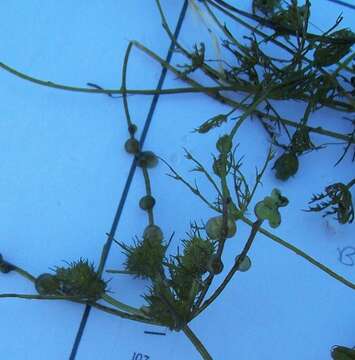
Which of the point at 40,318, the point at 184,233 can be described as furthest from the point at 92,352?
the point at 184,233

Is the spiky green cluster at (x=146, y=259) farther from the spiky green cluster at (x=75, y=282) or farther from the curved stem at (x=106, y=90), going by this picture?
the curved stem at (x=106, y=90)

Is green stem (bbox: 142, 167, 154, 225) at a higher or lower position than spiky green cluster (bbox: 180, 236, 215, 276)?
higher

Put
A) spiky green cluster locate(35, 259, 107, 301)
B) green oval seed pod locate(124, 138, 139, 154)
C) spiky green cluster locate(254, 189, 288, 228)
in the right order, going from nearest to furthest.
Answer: spiky green cluster locate(254, 189, 288, 228) → spiky green cluster locate(35, 259, 107, 301) → green oval seed pod locate(124, 138, 139, 154)

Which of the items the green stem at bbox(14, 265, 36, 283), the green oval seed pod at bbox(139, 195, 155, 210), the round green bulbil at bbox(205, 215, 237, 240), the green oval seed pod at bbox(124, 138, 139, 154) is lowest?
the round green bulbil at bbox(205, 215, 237, 240)

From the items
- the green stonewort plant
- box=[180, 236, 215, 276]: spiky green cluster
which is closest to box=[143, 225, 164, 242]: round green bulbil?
the green stonewort plant

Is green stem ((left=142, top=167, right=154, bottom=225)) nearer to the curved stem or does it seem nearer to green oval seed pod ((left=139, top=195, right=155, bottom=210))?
green oval seed pod ((left=139, top=195, right=155, bottom=210))

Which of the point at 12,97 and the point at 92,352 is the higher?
the point at 12,97

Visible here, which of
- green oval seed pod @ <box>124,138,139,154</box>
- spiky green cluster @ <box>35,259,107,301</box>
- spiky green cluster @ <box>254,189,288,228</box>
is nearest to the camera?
spiky green cluster @ <box>254,189,288,228</box>

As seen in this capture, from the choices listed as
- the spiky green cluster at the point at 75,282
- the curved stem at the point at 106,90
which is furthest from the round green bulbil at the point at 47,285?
the curved stem at the point at 106,90

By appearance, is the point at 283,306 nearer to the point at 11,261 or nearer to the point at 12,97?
the point at 11,261
